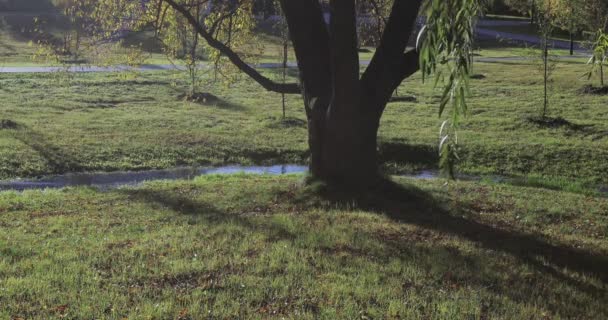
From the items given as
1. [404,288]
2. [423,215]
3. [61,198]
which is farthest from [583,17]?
[404,288]

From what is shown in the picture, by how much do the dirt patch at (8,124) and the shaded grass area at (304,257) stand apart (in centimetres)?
893

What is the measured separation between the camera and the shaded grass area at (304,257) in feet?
14.7

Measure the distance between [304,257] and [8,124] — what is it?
48.3 ft

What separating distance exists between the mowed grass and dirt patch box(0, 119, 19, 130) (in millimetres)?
115

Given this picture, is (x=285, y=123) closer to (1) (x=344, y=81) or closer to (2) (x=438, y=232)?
(1) (x=344, y=81)

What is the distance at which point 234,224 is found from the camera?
7.25m

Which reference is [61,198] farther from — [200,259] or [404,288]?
[404,288]

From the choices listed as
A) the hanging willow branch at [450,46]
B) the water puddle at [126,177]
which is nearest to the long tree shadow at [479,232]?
the hanging willow branch at [450,46]

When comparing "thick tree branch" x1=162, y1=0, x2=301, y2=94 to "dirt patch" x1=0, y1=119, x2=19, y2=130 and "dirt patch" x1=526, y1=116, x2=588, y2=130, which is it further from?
"dirt patch" x1=526, y1=116, x2=588, y2=130

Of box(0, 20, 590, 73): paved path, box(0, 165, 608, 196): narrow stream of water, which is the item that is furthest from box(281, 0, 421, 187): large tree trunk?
box(0, 20, 590, 73): paved path

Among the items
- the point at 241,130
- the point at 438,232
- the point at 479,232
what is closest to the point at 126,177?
the point at 241,130

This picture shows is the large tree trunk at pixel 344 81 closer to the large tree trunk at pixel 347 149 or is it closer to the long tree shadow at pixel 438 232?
the large tree trunk at pixel 347 149

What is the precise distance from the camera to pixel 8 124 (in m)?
18.0

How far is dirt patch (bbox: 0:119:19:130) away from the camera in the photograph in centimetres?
1776
